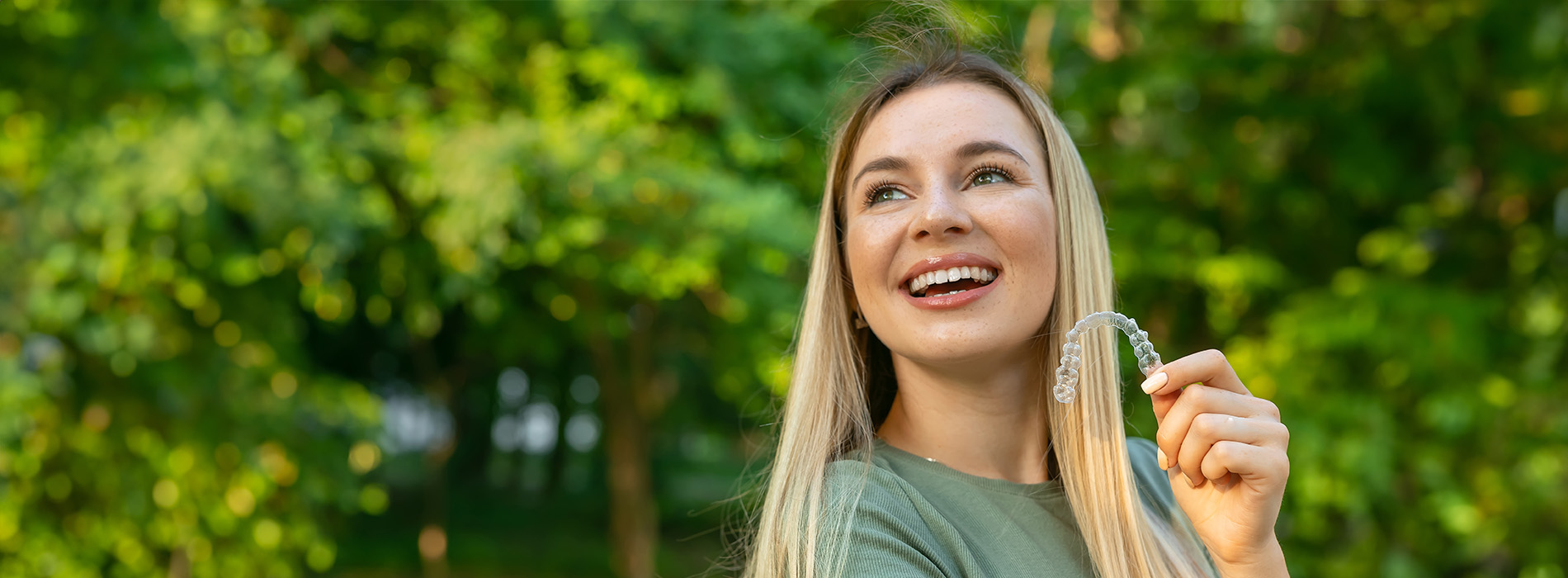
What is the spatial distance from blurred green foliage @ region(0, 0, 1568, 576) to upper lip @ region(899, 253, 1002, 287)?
3.19 metres

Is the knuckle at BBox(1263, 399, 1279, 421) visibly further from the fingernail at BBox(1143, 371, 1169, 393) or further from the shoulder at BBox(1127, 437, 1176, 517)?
the shoulder at BBox(1127, 437, 1176, 517)

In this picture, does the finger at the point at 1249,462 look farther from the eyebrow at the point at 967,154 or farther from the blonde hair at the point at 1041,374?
the eyebrow at the point at 967,154

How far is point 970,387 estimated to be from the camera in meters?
1.59

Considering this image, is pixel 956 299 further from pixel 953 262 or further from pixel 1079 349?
pixel 1079 349

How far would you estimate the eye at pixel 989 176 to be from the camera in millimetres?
1530

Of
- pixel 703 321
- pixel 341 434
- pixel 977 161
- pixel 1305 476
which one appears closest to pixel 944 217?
pixel 977 161

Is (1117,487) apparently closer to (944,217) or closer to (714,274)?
(944,217)

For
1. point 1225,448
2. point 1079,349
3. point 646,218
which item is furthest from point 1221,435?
point 646,218

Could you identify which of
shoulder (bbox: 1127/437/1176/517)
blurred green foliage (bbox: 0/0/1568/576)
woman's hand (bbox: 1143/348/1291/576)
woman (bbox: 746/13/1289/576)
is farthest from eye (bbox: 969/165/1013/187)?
blurred green foliage (bbox: 0/0/1568/576)

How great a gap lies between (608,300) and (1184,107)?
12.1ft

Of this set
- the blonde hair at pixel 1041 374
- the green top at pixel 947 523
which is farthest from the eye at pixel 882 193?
the green top at pixel 947 523

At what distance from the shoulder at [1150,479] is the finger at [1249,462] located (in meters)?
0.39

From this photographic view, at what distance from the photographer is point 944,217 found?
1.47 metres

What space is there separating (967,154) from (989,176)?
43mm
